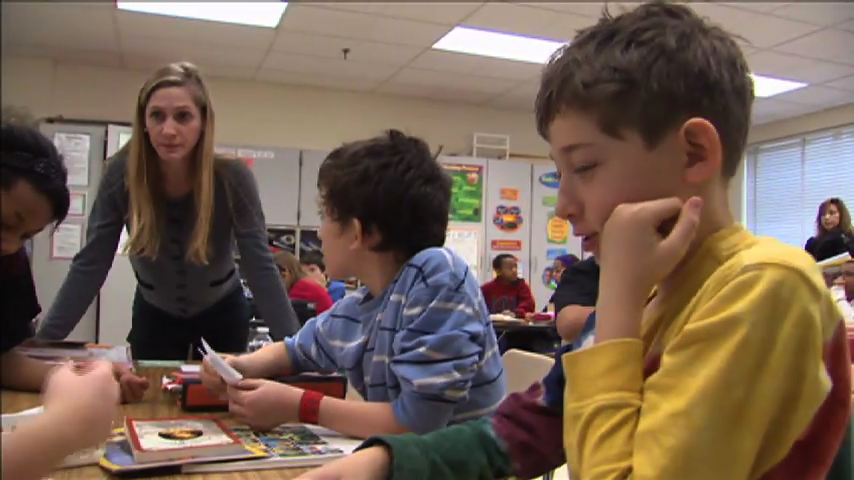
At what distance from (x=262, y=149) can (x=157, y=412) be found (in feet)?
14.1

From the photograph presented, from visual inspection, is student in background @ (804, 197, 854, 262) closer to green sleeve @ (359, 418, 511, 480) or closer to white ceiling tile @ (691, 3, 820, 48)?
green sleeve @ (359, 418, 511, 480)

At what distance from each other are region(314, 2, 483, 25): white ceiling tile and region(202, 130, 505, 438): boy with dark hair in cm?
289

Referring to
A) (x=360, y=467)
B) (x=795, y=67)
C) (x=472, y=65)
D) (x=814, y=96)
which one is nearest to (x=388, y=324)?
(x=360, y=467)

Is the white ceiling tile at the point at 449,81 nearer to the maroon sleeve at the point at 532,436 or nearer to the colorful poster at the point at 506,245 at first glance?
the colorful poster at the point at 506,245

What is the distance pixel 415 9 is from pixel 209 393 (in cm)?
319

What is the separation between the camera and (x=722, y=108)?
55 centimetres

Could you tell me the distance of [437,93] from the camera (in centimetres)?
556

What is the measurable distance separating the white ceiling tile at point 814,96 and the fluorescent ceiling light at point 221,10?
3414mm

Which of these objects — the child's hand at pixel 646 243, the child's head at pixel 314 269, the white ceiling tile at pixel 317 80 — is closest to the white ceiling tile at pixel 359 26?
the white ceiling tile at pixel 317 80

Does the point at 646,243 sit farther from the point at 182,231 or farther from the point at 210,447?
the point at 182,231

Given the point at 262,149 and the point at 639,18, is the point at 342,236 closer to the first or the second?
the point at 639,18

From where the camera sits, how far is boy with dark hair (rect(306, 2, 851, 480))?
449 millimetres

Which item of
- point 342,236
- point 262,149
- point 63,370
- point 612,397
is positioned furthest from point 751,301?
point 262,149

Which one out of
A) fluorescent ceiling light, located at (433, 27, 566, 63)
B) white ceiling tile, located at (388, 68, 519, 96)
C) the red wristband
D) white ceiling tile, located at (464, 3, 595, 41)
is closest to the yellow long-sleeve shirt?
the red wristband
